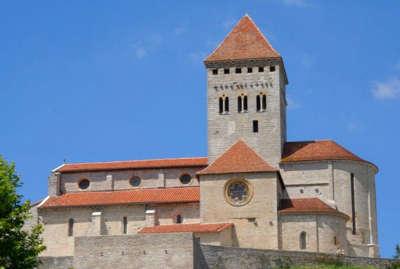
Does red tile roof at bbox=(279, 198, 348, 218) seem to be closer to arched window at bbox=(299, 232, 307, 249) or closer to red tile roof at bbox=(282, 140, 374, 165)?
arched window at bbox=(299, 232, 307, 249)

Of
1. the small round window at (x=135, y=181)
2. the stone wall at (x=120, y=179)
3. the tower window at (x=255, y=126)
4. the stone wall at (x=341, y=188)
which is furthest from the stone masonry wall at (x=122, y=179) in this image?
the stone wall at (x=341, y=188)

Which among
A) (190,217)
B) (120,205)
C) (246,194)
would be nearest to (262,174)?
(246,194)

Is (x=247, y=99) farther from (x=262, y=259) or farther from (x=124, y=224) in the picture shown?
(x=262, y=259)

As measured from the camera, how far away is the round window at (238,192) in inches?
2448

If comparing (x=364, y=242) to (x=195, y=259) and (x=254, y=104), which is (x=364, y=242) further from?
(x=195, y=259)

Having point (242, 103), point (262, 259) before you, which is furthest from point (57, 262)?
point (242, 103)

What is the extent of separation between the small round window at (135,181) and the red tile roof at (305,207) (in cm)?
1051

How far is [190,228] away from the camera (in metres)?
60.6

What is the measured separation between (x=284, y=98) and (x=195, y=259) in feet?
72.5

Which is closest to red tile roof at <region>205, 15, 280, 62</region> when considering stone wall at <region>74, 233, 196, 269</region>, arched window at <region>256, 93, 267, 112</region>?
arched window at <region>256, 93, 267, 112</region>

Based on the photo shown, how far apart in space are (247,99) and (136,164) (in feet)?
28.5

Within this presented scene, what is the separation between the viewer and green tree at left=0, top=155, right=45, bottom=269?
143ft

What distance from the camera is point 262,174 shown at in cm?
6228

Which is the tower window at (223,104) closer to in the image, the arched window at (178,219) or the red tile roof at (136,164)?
the red tile roof at (136,164)
